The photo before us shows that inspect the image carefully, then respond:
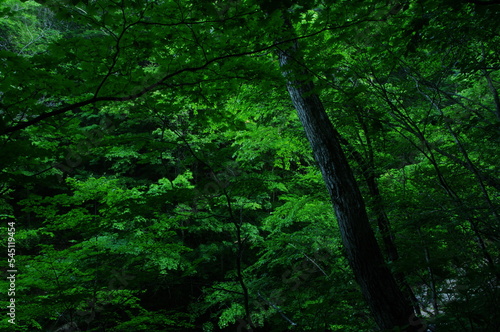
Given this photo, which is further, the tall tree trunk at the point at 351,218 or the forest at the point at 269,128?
the tall tree trunk at the point at 351,218

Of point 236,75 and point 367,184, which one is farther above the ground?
point 236,75

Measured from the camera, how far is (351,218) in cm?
277

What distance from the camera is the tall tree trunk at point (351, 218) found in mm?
2484

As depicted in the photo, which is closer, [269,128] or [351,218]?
[351,218]

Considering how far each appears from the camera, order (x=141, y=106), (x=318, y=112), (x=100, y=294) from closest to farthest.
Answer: (x=141, y=106) → (x=318, y=112) → (x=100, y=294)

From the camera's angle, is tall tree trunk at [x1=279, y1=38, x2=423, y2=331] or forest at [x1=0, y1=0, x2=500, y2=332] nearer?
forest at [x1=0, y1=0, x2=500, y2=332]

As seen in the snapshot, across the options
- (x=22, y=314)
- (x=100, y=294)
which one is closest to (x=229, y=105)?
(x=100, y=294)

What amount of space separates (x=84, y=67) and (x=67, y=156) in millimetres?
851

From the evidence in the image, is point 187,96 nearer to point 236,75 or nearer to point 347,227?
point 236,75

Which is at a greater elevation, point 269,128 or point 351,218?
point 269,128

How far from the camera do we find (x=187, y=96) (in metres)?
2.48

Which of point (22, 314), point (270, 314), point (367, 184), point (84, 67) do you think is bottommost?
point (270, 314)

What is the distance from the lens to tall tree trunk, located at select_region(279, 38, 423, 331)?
248 cm

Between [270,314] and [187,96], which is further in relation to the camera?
[270,314]
